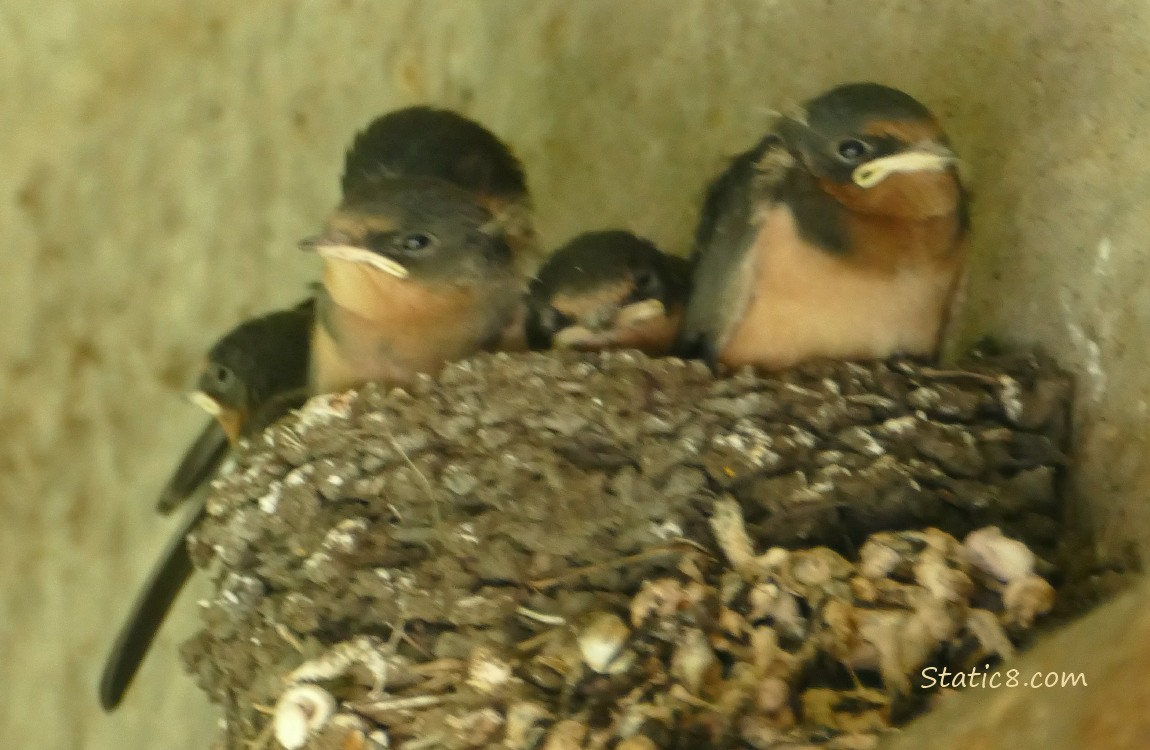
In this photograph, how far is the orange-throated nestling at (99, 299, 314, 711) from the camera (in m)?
1.97

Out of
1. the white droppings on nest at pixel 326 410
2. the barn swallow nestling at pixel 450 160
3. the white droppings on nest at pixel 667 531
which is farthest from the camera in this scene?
the barn swallow nestling at pixel 450 160

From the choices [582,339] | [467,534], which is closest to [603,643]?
[467,534]

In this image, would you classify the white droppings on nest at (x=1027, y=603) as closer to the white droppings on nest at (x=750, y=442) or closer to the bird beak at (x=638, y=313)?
the white droppings on nest at (x=750, y=442)

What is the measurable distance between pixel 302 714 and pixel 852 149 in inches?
36.8

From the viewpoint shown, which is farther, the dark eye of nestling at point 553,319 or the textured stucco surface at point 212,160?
the textured stucco surface at point 212,160

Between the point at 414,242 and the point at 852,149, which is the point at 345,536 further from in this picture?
the point at 852,149

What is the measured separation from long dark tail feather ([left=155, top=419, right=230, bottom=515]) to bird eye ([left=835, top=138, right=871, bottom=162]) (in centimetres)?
125

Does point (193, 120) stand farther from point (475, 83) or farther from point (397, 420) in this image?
point (397, 420)

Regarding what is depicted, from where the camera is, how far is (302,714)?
1272 mm

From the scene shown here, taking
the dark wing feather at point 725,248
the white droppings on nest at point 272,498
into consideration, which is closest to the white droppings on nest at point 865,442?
the dark wing feather at point 725,248

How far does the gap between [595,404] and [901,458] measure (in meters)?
0.37

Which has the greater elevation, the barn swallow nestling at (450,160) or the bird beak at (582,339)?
the barn swallow nestling at (450,160)

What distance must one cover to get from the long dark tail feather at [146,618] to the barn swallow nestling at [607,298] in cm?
80

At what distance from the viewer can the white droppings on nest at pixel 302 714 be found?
1264 millimetres
